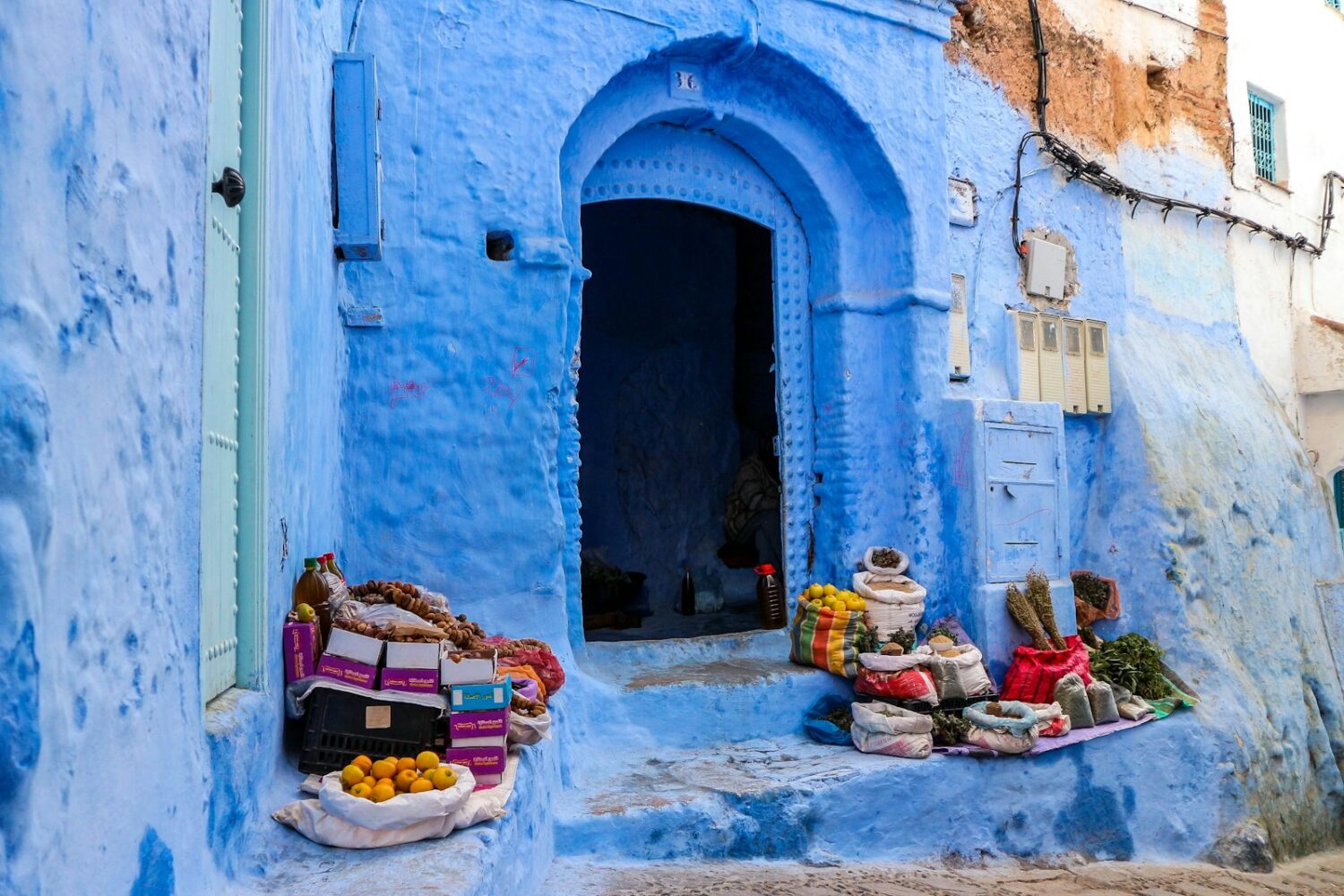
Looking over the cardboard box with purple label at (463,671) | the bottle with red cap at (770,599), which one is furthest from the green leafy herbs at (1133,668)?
the cardboard box with purple label at (463,671)

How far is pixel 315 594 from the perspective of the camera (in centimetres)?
417

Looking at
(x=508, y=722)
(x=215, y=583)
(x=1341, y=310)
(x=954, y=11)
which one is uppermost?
(x=954, y=11)

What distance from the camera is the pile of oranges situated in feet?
11.1

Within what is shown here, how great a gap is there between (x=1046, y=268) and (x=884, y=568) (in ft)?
9.93

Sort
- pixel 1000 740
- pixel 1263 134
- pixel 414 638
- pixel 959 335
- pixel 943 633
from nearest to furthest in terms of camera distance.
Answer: pixel 414 638
pixel 1000 740
pixel 943 633
pixel 959 335
pixel 1263 134

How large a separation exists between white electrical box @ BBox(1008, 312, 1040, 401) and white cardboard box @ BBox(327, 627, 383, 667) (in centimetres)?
584

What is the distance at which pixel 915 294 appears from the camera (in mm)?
7398

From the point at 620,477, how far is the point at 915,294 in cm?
417

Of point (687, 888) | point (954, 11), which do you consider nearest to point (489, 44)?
point (954, 11)

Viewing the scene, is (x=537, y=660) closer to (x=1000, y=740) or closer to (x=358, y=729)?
(x=358, y=729)

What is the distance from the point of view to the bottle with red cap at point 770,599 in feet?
24.9

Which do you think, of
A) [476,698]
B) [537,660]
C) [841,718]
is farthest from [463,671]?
[841,718]

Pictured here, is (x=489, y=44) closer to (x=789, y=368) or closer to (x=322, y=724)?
(x=789, y=368)

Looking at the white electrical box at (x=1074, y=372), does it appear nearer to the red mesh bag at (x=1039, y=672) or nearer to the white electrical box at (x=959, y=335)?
the white electrical box at (x=959, y=335)
